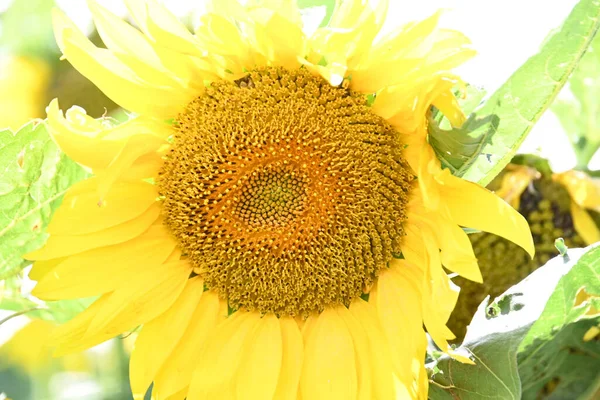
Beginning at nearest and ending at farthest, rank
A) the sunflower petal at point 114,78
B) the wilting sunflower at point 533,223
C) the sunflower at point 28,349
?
the sunflower petal at point 114,78 → the wilting sunflower at point 533,223 → the sunflower at point 28,349

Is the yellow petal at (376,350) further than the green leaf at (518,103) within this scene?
Yes

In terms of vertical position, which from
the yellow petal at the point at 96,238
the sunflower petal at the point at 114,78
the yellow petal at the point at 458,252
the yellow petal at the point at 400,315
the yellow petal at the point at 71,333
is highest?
the yellow petal at the point at 458,252

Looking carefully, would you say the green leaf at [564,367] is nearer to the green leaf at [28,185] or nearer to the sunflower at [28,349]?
the green leaf at [28,185]

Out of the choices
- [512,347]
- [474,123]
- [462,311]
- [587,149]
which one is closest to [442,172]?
[474,123]

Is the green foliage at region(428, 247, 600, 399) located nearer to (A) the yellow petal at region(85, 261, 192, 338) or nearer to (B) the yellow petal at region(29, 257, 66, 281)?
(A) the yellow petal at region(85, 261, 192, 338)

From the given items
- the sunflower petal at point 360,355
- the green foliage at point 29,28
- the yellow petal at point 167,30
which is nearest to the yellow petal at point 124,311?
the sunflower petal at point 360,355

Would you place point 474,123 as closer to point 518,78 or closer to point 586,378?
point 518,78

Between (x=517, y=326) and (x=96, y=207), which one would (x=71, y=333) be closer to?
(x=96, y=207)
